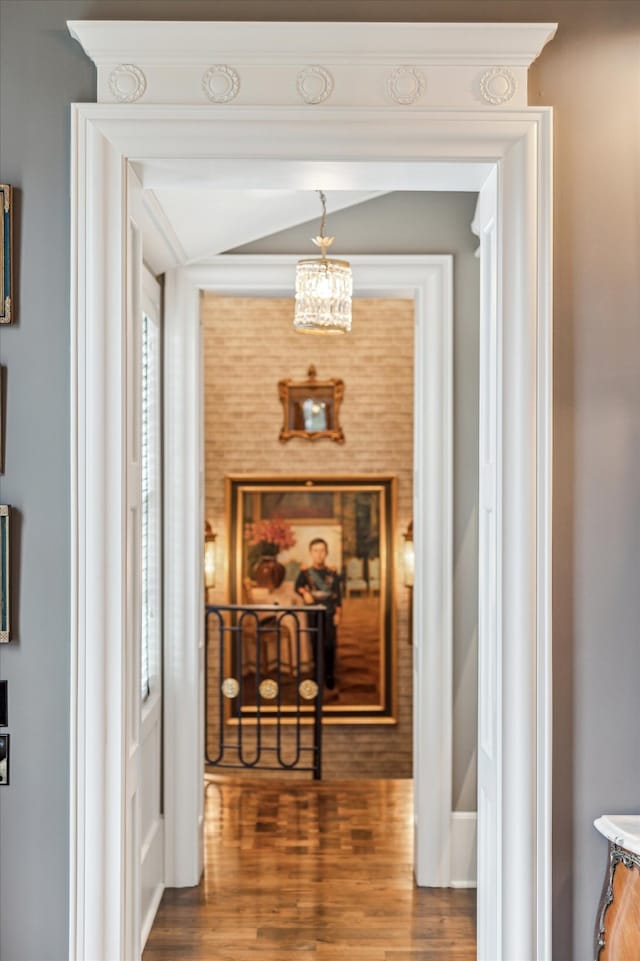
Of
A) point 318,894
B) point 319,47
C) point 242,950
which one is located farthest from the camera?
point 318,894

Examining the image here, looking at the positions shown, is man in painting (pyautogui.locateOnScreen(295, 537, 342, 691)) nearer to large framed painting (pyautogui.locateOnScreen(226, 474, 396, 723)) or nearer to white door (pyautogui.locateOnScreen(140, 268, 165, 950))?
large framed painting (pyautogui.locateOnScreen(226, 474, 396, 723))

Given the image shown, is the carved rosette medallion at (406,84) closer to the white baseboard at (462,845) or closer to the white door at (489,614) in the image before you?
the white door at (489,614)

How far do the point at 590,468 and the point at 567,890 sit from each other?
3.11 feet

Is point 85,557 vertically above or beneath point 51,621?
above

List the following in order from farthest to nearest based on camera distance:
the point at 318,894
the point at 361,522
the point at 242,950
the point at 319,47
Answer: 1. the point at 361,522
2. the point at 318,894
3. the point at 242,950
4. the point at 319,47

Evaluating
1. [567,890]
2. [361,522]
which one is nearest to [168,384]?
[567,890]

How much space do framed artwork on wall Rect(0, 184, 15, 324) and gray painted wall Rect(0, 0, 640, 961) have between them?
1.0 inches

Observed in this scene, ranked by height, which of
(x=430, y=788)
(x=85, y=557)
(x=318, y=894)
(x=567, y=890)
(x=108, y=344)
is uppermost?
(x=108, y=344)

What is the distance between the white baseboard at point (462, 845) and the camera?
3467mm

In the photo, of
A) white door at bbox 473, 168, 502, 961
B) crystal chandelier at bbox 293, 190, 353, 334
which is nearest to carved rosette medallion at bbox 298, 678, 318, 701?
crystal chandelier at bbox 293, 190, 353, 334

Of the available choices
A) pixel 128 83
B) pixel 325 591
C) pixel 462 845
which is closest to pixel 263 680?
pixel 325 591

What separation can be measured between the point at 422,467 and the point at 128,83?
1946mm

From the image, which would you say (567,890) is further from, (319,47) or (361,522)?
(361,522)

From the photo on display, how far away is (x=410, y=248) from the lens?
11.3 feet
